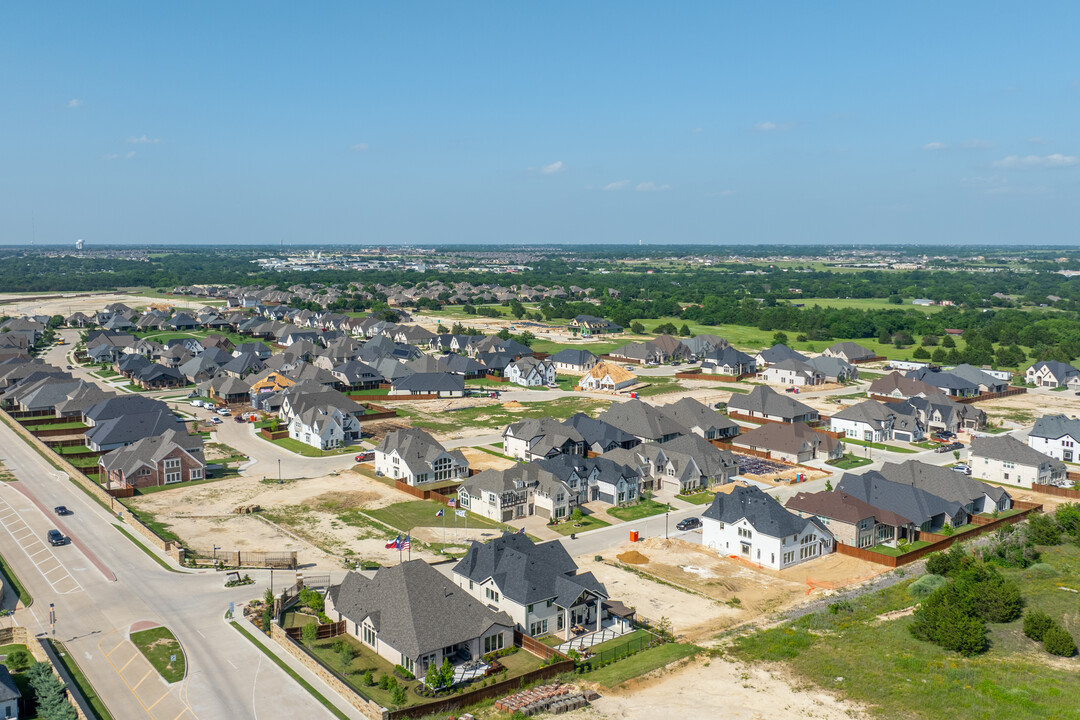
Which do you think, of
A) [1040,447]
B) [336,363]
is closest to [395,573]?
[1040,447]

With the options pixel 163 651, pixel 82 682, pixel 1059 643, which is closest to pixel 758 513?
pixel 1059 643

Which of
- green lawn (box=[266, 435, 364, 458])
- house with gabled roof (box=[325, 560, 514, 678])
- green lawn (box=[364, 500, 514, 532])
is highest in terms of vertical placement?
house with gabled roof (box=[325, 560, 514, 678])

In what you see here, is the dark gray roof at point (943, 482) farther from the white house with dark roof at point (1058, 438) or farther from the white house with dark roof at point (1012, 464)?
the white house with dark roof at point (1058, 438)

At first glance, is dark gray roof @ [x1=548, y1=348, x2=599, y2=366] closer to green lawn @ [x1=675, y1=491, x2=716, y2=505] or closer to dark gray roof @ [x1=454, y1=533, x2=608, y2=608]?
green lawn @ [x1=675, y1=491, x2=716, y2=505]

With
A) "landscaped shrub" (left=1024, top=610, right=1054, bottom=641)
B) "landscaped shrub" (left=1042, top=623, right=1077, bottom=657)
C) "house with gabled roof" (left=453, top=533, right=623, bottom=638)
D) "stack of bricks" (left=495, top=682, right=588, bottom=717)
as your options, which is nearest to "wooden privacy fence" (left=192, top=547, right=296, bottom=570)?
"house with gabled roof" (left=453, top=533, right=623, bottom=638)

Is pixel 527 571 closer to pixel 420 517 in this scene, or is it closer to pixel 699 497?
pixel 420 517

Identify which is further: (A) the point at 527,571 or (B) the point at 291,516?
(B) the point at 291,516
